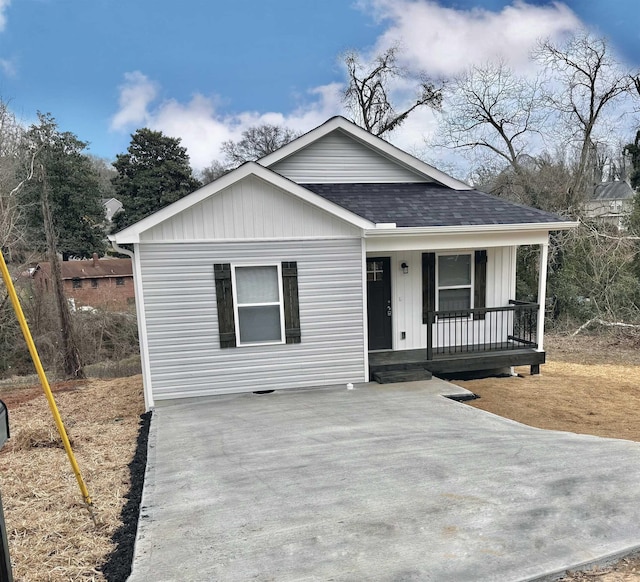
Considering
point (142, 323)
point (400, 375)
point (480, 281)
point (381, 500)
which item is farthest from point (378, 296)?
point (381, 500)

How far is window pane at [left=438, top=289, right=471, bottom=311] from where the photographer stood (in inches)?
357

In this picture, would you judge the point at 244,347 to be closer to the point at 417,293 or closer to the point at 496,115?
the point at 417,293

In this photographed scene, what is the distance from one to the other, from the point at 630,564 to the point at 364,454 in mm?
2428

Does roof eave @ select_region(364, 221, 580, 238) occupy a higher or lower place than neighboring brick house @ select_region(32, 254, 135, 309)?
higher

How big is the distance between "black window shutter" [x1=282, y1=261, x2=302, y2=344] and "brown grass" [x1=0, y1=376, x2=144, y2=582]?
2689mm

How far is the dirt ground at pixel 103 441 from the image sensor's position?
10.7 feet

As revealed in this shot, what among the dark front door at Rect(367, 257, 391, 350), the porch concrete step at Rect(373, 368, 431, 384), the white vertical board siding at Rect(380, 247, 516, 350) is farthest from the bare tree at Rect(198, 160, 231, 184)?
the porch concrete step at Rect(373, 368, 431, 384)

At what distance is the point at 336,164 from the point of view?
9445 millimetres

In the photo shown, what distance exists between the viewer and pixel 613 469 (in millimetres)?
4230

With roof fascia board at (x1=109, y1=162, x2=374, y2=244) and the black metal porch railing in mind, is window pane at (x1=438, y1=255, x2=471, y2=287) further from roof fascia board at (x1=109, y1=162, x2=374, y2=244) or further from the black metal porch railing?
roof fascia board at (x1=109, y1=162, x2=374, y2=244)

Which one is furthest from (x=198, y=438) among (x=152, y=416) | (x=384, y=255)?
(x=384, y=255)

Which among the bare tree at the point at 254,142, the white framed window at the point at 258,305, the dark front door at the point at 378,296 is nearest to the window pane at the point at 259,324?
the white framed window at the point at 258,305

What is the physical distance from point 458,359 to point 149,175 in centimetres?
2962

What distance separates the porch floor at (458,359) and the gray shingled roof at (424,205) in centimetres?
245
